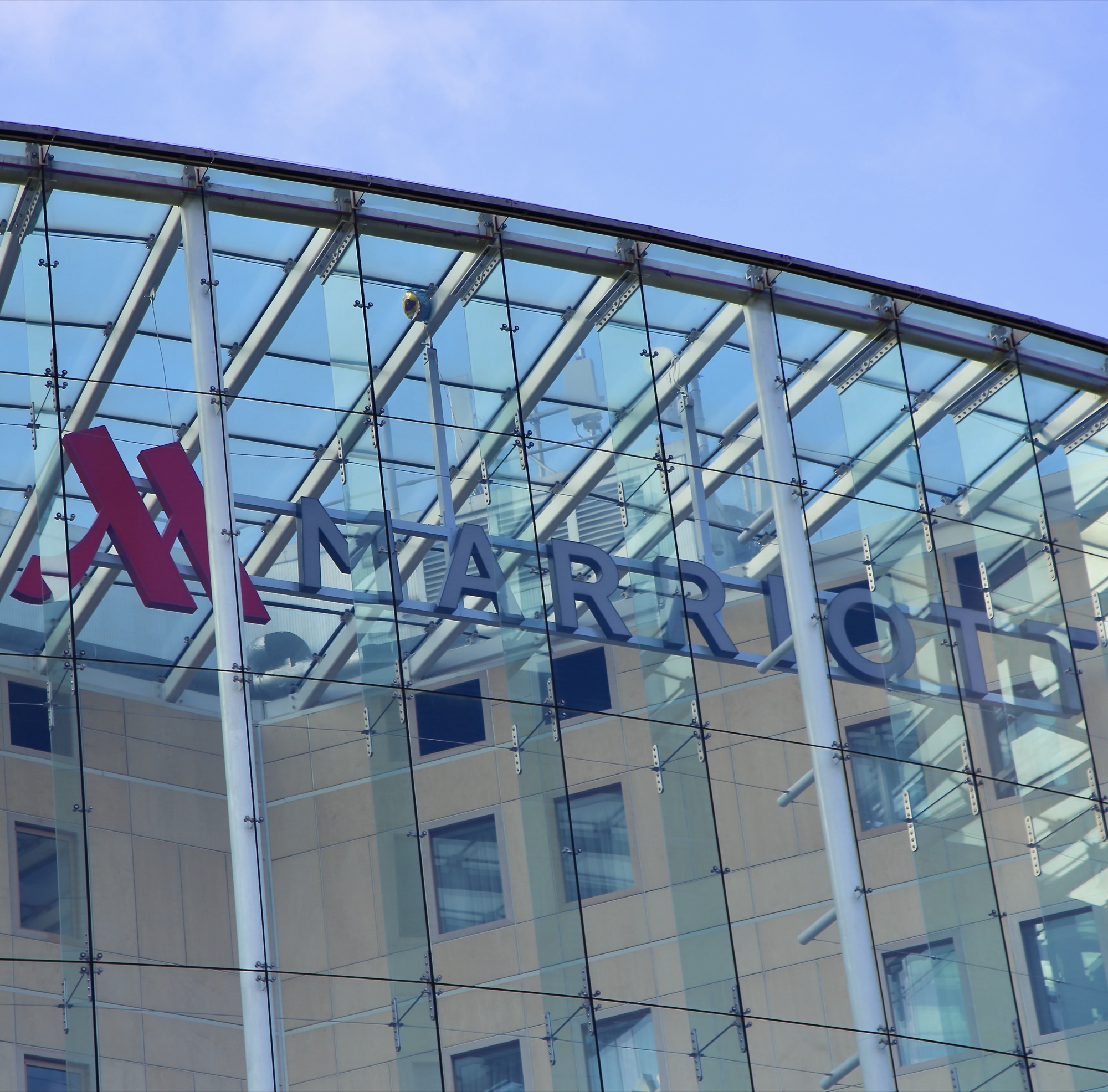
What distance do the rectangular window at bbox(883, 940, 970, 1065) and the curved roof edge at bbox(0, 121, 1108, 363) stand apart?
7.61 m

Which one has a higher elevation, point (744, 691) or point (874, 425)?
point (874, 425)

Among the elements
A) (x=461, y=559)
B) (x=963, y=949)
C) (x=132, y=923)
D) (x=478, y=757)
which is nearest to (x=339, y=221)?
(x=461, y=559)

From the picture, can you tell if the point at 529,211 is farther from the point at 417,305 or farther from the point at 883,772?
the point at 883,772

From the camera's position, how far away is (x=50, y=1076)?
14.9 metres

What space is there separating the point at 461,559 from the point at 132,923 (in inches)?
191

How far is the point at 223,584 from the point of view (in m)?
16.9

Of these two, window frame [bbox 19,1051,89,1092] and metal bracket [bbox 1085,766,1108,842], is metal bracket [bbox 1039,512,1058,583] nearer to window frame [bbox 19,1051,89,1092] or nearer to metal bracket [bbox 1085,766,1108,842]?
metal bracket [bbox 1085,766,1108,842]

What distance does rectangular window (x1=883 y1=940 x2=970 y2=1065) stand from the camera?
1750cm

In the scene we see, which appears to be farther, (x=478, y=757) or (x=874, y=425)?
(x=874, y=425)

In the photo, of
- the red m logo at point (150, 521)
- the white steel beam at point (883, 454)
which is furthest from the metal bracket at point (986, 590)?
the red m logo at point (150, 521)

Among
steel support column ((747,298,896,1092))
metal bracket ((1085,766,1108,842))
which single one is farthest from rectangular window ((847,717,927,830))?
metal bracket ((1085,766,1108,842))

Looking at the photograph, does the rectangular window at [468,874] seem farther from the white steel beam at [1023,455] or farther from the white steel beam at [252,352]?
the white steel beam at [1023,455]

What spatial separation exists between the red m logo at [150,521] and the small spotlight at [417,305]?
9.82ft

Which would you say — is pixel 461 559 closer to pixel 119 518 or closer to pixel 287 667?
pixel 287 667
